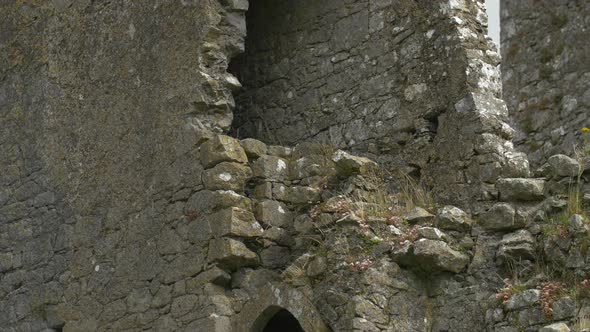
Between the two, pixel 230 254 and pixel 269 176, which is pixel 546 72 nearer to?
pixel 269 176

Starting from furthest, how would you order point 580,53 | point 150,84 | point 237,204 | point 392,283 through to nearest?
point 580,53 → point 150,84 → point 237,204 → point 392,283

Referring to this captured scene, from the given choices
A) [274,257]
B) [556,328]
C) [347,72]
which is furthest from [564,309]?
[347,72]

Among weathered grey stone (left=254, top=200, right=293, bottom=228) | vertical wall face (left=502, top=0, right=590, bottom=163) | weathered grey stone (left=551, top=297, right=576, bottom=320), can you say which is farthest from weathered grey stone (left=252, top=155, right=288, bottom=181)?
vertical wall face (left=502, top=0, right=590, bottom=163)

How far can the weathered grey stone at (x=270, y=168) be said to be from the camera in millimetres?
11719

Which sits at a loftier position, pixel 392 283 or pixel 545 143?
pixel 545 143

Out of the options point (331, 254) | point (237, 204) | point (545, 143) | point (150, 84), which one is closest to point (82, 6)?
point (150, 84)

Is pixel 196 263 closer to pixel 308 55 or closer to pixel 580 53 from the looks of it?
pixel 308 55

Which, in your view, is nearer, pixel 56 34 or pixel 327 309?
pixel 327 309

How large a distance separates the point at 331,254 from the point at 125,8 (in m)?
3.26

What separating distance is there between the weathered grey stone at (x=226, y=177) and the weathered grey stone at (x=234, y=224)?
0.21 meters

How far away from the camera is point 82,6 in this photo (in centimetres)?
1334

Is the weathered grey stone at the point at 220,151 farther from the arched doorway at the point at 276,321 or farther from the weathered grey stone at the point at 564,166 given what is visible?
the weathered grey stone at the point at 564,166

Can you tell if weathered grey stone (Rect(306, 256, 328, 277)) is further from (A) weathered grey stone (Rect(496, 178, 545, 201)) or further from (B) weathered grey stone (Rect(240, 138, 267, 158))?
(A) weathered grey stone (Rect(496, 178, 545, 201))

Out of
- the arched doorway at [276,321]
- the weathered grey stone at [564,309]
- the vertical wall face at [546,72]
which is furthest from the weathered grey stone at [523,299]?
the vertical wall face at [546,72]
